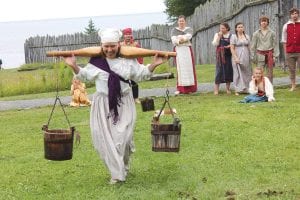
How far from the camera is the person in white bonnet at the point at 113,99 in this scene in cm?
788

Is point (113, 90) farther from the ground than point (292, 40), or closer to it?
Result: closer to it

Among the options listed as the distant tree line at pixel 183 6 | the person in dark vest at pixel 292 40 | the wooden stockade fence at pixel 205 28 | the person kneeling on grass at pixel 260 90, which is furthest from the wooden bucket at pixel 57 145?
the distant tree line at pixel 183 6

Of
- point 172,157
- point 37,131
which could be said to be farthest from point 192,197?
point 37,131

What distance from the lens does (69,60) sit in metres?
7.98

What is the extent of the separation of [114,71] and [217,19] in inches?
724

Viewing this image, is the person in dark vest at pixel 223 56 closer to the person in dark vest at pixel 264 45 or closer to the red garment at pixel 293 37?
the person in dark vest at pixel 264 45

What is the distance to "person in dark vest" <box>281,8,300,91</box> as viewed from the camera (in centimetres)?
1538

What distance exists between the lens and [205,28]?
27.5m

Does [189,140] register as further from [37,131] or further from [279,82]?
[279,82]

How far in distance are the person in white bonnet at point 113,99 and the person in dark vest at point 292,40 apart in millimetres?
8116

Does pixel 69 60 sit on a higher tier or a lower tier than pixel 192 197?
higher

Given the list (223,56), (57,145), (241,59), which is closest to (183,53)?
(223,56)

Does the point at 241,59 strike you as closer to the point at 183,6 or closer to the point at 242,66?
the point at 242,66

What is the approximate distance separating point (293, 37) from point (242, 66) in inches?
50.7
